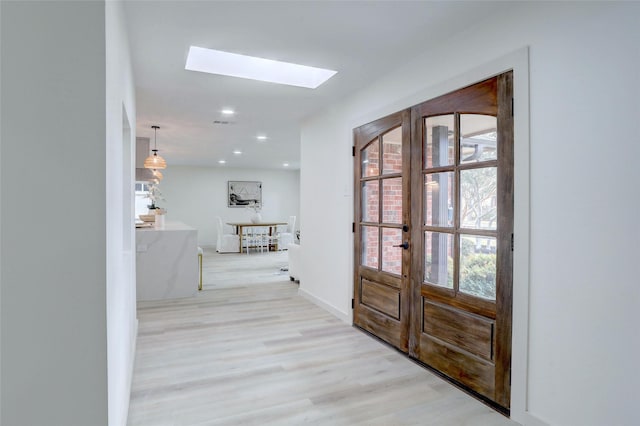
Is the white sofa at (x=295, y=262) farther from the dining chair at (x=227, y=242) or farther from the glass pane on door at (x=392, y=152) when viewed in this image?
the dining chair at (x=227, y=242)

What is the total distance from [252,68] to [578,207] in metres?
2.95

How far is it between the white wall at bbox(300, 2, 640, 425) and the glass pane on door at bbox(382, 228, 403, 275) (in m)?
1.21

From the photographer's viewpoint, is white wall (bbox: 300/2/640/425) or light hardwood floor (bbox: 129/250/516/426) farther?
light hardwood floor (bbox: 129/250/516/426)

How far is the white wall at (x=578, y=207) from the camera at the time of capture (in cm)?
176

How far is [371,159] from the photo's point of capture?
3773mm

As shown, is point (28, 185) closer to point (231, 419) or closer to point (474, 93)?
point (231, 419)

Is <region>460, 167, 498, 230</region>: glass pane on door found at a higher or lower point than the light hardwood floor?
higher

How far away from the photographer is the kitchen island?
5.19 meters

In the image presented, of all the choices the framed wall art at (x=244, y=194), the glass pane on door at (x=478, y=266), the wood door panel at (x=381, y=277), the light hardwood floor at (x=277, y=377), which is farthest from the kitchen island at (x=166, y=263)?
the framed wall art at (x=244, y=194)

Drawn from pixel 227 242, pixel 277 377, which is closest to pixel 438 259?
pixel 277 377

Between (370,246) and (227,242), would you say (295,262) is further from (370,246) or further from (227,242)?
(227,242)

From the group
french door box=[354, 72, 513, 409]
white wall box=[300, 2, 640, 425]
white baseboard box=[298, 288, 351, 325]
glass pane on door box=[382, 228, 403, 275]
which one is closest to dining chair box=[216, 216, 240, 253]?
white baseboard box=[298, 288, 351, 325]

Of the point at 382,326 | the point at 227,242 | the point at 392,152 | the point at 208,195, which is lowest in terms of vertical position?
the point at 382,326

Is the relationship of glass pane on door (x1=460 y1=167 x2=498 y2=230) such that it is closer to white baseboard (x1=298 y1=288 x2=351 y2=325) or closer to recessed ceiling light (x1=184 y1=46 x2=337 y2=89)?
recessed ceiling light (x1=184 y1=46 x2=337 y2=89)
